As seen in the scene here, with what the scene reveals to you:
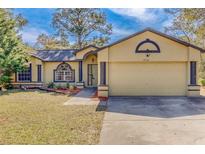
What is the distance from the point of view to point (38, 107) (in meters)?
12.3

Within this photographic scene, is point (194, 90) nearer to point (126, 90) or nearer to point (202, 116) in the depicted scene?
point (126, 90)

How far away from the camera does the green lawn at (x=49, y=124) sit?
7172 mm

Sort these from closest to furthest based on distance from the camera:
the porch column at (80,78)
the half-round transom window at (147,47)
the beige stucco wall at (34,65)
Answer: the half-round transom window at (147,47) → the porch column at (80,78) → the beige stucco wall at (34,65)

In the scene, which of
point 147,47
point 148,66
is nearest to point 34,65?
point 148,66

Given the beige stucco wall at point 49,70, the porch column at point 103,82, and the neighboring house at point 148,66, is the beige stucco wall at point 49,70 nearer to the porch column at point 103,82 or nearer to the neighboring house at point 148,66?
the porch column at point 103,82

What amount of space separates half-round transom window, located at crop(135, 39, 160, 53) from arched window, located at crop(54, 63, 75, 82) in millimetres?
8102

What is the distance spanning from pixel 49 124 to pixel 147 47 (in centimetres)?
914

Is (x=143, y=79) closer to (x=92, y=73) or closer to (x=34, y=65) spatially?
(x=92, y=73)

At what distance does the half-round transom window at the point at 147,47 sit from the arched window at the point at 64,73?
8.10 metres

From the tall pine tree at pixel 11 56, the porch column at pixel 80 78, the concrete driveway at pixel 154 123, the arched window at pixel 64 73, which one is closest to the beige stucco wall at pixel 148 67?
the concrete driveway at pixel 154 123
